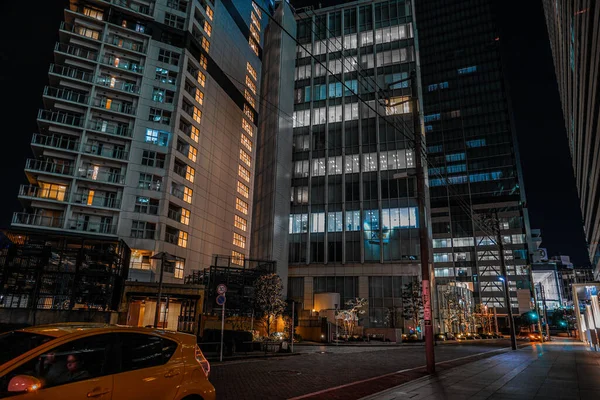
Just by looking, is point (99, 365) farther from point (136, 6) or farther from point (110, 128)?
point (136, 6)

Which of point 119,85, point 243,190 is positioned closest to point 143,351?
point 119,85

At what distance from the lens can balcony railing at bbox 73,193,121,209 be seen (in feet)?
139

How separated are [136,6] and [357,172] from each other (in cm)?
3914

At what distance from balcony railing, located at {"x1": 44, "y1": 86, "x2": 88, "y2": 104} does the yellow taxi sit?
48.5 m

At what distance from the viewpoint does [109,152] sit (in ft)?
147

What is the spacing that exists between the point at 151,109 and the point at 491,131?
110720 mm

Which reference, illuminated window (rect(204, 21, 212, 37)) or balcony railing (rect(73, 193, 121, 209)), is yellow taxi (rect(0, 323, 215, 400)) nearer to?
Result: balcony railing (rect(73, 193, 121, 209))

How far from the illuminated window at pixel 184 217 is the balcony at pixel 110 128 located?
37.4 feet

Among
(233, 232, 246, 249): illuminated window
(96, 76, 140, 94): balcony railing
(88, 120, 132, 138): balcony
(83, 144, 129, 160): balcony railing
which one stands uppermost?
(96, 76, 140, 94): balcony railing

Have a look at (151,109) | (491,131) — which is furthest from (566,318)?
(151,109)

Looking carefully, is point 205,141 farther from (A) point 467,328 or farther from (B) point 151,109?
(A) point 467,328

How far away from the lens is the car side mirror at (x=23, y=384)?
3730mm

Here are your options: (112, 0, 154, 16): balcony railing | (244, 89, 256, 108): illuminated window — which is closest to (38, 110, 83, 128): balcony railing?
(112, 0, 154, 16): balcony railing

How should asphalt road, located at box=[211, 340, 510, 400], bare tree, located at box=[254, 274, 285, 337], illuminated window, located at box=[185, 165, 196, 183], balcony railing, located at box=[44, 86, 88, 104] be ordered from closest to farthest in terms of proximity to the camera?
asphalt road, located at box=[211, 340, 510, 400] < bare tree, located at box=[254, 274, 285, 337] < balcony railing, located at box=[44, 86, 88, 104] < illuminated window, located at box=[185, 165, 196, 183]
